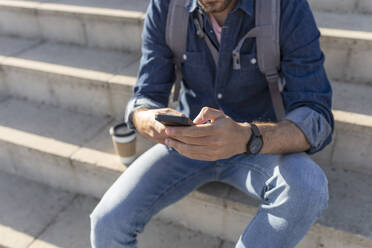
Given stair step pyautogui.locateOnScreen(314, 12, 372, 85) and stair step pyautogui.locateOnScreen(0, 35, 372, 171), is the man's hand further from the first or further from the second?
stair step pyautogui.locateOnScreen(314, 12, 372, 85)

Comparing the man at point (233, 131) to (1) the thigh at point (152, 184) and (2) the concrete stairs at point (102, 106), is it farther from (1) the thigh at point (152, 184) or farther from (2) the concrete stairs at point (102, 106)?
(2) the concrete stairs at point (102, 106)

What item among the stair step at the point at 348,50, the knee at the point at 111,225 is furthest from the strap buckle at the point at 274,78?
the knee at the point at 111,225

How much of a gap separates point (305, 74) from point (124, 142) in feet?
3.29

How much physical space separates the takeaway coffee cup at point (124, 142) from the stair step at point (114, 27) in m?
0.95

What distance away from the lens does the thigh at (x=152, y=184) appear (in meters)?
1.64

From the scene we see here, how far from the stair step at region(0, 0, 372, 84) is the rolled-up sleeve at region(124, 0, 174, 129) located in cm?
87

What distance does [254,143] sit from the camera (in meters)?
1.53

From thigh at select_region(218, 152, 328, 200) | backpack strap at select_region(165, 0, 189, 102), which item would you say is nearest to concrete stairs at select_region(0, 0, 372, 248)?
thigh at select_region(218, 152, 328, 200)

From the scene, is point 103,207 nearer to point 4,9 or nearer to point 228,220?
point 228,220

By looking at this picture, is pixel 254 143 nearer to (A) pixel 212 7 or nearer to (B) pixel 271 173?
(B) pixel 271 173

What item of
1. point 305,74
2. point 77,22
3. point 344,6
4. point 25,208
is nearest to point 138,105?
point 305,74

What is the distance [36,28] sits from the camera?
318cm

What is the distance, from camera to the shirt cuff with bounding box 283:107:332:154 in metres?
1.58

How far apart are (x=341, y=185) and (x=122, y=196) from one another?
3.68 feet
